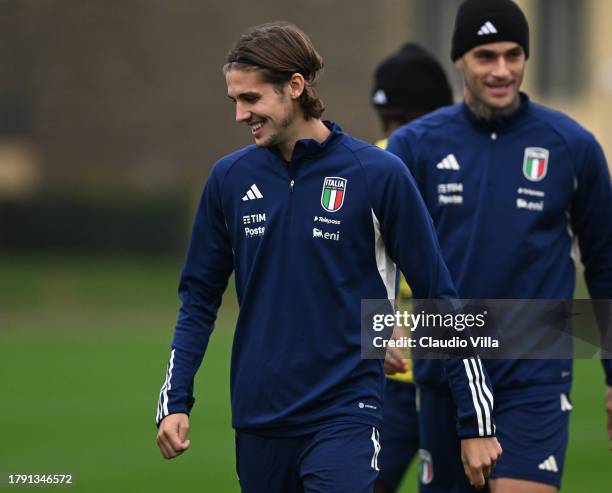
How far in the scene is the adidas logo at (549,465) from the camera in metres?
6.06

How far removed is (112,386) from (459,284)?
9328mm

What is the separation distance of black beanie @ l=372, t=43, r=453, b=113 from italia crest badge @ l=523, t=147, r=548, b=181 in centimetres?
150

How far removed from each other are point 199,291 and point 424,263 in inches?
36.0

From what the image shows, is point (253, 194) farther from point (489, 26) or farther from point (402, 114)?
point (402, 114)

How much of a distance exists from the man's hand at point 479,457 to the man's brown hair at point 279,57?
1.36 m

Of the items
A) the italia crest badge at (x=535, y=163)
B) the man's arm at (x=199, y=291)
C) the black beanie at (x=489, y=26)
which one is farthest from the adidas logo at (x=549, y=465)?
the black beanie at (x=489, y=26)

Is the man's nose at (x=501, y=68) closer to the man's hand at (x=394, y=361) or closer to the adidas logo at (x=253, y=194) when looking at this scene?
the man's hand at (x=394, y=361)

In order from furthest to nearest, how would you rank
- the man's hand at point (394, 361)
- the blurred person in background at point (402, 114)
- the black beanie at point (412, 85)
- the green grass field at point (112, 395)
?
the green grass field at point (112, 395)
the black beanie at point (412, 85)
the blurred person in background at point (402, 114)
the man's hand at point (394, 361)

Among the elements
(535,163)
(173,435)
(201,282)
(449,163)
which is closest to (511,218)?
(535,163)

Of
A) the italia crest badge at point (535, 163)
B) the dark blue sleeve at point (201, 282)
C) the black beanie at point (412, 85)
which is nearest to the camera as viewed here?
the dark blue sleeve at point (201, 282)

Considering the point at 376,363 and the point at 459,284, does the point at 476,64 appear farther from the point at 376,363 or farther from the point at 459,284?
the point at 376,363

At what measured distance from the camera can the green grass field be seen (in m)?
10.3

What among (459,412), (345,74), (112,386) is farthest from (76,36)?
(459,412)

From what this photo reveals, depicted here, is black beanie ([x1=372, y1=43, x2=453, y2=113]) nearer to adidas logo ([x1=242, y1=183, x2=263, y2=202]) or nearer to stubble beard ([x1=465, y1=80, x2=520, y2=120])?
stubble beard ([x1=465, y1=80, x2=520, y2=120])
